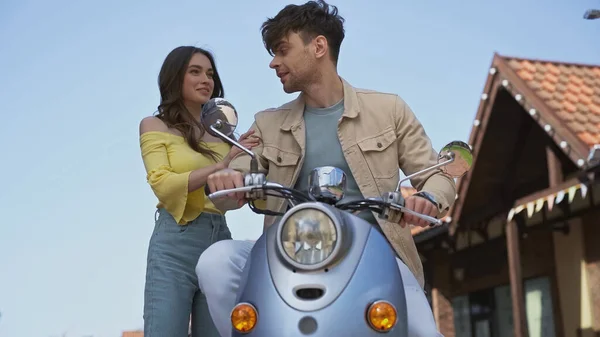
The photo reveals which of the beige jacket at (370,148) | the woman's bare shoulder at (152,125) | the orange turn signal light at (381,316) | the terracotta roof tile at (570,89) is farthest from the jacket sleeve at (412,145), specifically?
the terracotta roof tile at (570,89)

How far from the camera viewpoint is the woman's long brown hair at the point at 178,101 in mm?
4094

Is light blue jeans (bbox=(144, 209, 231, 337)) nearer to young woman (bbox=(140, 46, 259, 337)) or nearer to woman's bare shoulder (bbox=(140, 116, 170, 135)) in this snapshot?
young woman (bbox=(140, 46, 259, 337))

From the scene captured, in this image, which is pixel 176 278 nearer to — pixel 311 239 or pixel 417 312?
pixel 417 312

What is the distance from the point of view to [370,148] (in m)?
3.15

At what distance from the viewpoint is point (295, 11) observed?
131 inches

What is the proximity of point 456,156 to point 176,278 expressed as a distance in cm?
157

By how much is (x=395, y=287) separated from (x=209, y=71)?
2.29m

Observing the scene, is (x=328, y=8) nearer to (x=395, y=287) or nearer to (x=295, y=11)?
(x=295, y=11)

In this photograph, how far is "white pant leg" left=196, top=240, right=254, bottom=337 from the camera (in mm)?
2670

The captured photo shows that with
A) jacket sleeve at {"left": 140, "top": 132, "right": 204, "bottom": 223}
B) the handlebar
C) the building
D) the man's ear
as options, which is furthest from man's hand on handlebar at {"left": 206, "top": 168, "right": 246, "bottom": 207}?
the building

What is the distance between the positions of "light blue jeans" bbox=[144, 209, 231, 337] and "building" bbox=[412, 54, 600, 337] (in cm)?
614

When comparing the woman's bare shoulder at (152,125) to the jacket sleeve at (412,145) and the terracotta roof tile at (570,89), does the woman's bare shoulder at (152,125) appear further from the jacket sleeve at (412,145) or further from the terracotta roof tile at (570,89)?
the terracotta roof tile at (570,89)

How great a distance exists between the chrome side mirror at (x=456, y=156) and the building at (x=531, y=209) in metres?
6.64

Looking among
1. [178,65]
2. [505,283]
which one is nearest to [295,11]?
[178,65]
